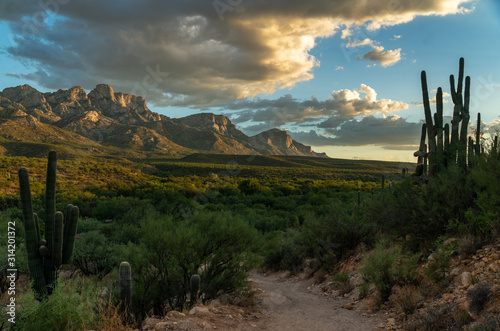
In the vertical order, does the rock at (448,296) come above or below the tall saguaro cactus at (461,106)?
below

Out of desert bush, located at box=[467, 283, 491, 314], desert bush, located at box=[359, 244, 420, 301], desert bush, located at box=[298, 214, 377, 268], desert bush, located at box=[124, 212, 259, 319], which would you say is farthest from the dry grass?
desert bush, located at box=[298, 214, 377, 268]

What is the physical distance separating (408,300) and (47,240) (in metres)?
7.66

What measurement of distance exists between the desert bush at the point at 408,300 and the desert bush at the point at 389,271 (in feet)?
2.14

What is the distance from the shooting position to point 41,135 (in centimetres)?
9375

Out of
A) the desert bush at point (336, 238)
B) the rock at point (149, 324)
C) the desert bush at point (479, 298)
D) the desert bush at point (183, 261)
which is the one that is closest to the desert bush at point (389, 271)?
the desert bush at point (479, 298)

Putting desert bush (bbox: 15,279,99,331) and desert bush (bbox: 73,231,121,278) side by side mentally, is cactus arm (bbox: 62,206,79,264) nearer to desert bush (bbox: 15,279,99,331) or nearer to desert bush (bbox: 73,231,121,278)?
desert bush (bbox: 15,279,99,331)

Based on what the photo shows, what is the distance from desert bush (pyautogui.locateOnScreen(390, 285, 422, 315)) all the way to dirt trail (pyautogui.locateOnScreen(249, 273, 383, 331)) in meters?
0.55

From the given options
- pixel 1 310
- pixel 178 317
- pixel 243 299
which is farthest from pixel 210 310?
pixel 1 310

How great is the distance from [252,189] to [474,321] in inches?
1657

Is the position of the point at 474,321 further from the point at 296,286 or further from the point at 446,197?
the point at 296,286

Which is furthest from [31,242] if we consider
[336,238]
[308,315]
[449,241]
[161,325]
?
[336,238]

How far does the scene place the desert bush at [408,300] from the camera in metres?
6.16

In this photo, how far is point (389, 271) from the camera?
7602 mm

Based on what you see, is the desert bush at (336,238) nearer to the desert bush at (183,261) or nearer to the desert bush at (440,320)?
the desert bush at (183,261)
